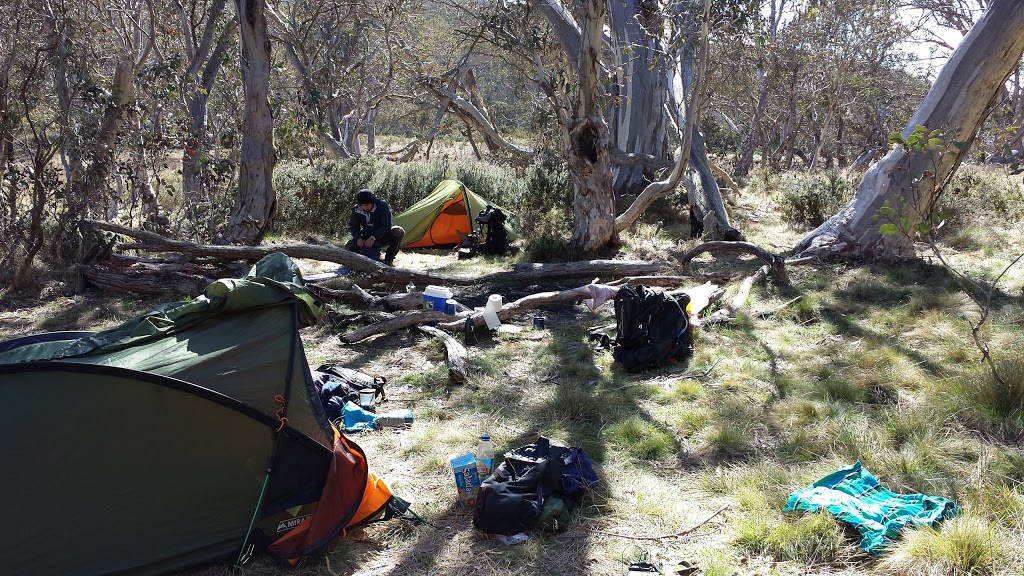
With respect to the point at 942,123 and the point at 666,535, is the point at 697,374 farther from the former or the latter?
the point at 942,123

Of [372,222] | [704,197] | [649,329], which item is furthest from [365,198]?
[704,197]

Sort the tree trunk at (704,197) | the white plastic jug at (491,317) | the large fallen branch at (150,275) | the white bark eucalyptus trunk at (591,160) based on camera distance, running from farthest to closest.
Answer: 1. the tree trunk at (704,197)
2. the white bark eucalyptus trunk at (591,160)
3. the large fallen branch at (150,275)
4. the white plastic jug at (491,317)

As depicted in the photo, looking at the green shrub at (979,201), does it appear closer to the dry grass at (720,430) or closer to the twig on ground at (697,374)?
the dry grass at (720,430)

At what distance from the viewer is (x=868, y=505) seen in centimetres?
321

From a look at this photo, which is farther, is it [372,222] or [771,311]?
[372,222]

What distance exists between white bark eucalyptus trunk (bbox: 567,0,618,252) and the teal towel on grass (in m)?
6.19

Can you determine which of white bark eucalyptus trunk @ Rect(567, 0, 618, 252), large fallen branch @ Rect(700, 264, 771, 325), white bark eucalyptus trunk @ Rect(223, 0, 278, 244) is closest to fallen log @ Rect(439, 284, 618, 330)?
large fallen branch @ Rect(700, 264, 771, 325)

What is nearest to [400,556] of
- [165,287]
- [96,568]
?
[96,568]

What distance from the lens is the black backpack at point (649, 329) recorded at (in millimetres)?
5406

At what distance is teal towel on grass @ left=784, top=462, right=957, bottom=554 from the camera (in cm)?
303

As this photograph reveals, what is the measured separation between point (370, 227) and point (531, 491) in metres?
6.19

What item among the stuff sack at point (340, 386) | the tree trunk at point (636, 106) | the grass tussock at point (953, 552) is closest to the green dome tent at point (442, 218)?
the tree trunk at point (636, 106)

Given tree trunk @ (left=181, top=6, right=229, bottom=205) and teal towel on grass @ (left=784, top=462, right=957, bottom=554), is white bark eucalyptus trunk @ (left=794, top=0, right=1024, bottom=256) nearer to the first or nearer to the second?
teal towel on grass @ (left=784, top=462, right=957, bottom=554)

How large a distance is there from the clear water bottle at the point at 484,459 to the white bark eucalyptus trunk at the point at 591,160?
19.5 feet
